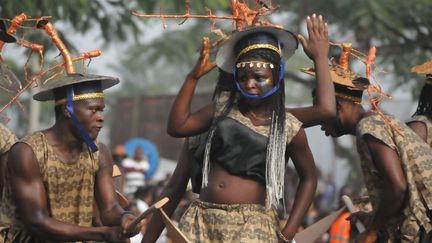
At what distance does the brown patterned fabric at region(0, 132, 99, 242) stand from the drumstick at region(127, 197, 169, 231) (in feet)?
2.38

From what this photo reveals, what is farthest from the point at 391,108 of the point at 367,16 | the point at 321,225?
the point at 321,225

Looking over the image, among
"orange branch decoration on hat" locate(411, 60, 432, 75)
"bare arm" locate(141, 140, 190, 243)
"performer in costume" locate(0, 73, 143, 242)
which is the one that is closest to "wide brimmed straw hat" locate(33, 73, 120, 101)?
"performer in costume" locate(0, 73, 143, 242)

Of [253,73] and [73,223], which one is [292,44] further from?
[73,223]

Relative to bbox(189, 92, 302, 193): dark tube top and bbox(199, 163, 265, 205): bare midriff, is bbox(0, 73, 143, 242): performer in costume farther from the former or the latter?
bbox(189, 92, 302, 193): dark tube top

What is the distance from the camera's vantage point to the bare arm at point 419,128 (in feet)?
26.2

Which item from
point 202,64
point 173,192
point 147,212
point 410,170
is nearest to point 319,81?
point 202,64

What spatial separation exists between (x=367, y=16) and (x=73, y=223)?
11.7 metres

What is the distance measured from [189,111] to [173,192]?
64cm

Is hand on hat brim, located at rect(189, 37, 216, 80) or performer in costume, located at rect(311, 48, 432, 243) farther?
performer in costume, located at rect(311, 48, 432, 243)

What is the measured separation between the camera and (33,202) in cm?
670

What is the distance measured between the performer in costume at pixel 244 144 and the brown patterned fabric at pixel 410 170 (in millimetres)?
781

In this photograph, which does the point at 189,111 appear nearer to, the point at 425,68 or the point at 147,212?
the point at 147,212

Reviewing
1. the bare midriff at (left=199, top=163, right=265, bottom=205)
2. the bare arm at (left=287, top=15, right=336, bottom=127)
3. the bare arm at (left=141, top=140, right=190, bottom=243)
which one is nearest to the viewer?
the bare midriff at (left=199, top=163, right=265, bottom=205)

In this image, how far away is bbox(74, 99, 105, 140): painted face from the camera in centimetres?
687
